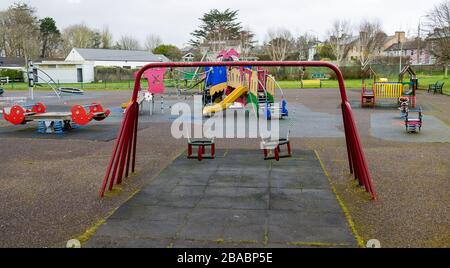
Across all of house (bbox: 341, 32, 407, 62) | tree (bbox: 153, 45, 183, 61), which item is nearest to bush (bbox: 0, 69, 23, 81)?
tree (bbox: 153, 45, 183, 61)

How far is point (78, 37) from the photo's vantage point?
85.2m

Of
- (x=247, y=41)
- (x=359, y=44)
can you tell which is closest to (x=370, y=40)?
(x=359, y=44)

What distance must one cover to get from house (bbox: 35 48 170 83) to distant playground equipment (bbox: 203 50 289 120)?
3288 cm

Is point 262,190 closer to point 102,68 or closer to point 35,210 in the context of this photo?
point 35,210

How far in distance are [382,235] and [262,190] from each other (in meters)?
2.13

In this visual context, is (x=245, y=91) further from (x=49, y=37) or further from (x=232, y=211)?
(x=49, y=37)

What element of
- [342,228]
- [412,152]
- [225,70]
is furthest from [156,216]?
[225,70]

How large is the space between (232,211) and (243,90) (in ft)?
37.0

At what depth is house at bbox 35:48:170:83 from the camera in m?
55.3

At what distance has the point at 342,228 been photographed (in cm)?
482

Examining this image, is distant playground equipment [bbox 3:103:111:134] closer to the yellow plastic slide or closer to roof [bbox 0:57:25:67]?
the yellow plastic slide

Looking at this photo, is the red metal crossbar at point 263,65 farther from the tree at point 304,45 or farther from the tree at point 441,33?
the tree at point 304,45

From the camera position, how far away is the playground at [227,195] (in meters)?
4.66

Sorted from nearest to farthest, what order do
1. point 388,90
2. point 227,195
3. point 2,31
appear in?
point 227,195 < point 388,90 < point 2,31
